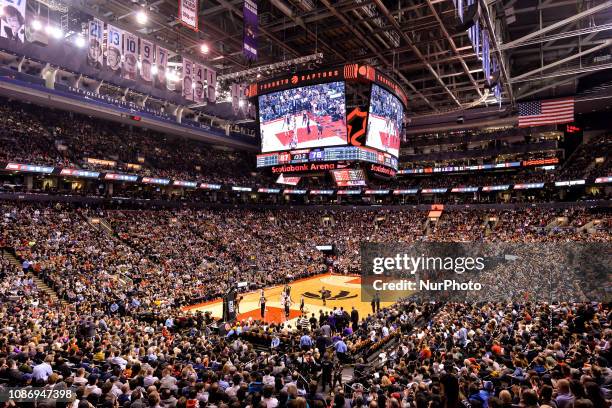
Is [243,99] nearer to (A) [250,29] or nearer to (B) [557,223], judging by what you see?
(A) [250,29]

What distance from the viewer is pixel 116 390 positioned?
7.20m

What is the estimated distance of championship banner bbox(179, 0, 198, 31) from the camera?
583 inches

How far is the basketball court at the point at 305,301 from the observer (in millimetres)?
23861

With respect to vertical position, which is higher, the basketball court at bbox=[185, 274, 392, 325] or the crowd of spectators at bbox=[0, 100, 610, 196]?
the crowd of spectators at bbox=[0, 100, 610, 196]

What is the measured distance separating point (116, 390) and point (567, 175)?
48847 millimetres

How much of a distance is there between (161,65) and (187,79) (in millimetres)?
1543

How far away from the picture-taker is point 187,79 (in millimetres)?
22141

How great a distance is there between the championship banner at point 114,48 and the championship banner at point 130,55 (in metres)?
0.26

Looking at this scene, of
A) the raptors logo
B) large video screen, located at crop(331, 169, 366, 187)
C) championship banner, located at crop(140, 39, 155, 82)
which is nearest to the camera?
championship banner, located at crop(140, 39, 155, 82)

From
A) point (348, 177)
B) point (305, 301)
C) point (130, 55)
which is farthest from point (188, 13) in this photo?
point (305, 301)

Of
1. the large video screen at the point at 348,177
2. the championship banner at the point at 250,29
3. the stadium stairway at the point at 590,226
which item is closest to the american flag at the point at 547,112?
the stadium stairway at the point at 590,226

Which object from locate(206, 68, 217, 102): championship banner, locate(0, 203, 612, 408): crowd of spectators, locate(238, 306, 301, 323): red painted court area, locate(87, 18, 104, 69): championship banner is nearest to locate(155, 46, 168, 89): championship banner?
locate(206, 68, 217, 102): championship banner

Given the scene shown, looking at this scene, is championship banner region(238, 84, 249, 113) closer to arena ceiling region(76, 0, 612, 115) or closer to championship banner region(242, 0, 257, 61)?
arena ceiling region(76, 0, 612, 115)

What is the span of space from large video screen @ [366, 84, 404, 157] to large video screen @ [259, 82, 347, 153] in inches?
57.1
